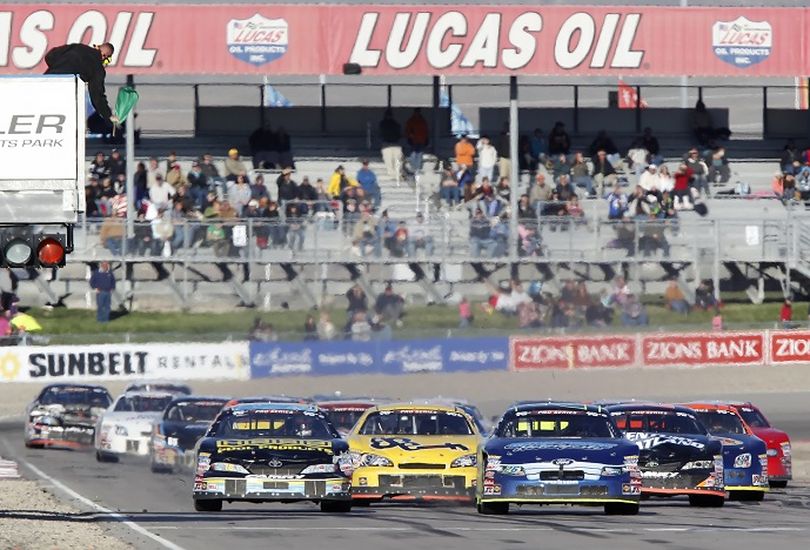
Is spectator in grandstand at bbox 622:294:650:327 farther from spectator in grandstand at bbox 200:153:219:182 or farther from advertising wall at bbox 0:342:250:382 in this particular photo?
spectator in grandstand at bbox 200:153:219:182

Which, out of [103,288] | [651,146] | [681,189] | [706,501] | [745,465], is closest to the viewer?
[706,501]

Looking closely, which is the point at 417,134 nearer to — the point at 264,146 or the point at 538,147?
the point at 538,147

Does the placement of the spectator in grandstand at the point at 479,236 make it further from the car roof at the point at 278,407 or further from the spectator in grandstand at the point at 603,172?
the car roof at the point at 278,407

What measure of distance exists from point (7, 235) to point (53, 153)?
0.97 m

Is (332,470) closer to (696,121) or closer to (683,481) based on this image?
(683,481)

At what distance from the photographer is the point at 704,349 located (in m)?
38.0

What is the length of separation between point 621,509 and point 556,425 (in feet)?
4.10

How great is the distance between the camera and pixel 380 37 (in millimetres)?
41781

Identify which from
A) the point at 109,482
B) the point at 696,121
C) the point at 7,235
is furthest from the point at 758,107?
the point at 7,235

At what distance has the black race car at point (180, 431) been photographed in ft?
84.2

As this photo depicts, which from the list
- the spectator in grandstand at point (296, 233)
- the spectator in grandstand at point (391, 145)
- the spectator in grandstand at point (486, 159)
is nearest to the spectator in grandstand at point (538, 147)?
the spectator in grandstand at point (486, 159)

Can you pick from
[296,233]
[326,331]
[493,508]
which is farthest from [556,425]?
[296,233]

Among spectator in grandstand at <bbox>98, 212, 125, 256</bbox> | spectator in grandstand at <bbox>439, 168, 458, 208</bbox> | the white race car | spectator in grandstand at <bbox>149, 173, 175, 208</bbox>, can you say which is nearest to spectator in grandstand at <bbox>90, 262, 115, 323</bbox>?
spectator in grandstand at <bbox>98, 212, 125, 256</bbox>

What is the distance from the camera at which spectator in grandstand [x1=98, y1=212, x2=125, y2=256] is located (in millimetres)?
38156
